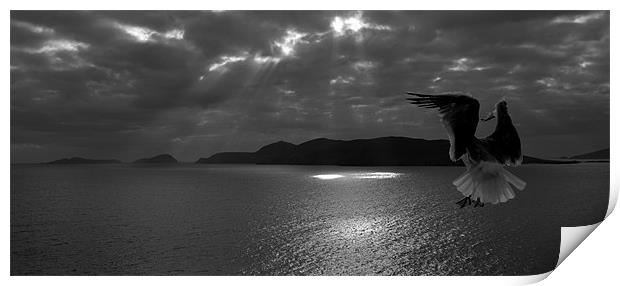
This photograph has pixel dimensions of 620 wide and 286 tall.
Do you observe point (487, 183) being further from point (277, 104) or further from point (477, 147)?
point (277, 104)

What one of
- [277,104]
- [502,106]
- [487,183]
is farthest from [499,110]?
[277,104]

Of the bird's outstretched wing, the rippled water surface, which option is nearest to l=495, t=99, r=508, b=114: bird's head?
the bird's outstretched wing

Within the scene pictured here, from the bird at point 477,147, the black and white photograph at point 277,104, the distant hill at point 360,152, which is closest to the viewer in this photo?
the bird at point 477,147

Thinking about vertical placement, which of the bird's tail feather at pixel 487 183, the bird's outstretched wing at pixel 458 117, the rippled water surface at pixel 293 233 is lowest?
the rippled water surface at pixel 293 233

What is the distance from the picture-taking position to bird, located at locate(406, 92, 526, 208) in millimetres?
2902

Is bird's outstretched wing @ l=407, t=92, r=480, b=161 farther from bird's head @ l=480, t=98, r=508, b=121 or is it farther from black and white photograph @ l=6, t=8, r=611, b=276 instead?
black and white photograph @ l=6, t=8, r=611, b=276

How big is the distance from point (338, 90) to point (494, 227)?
13.2 meters

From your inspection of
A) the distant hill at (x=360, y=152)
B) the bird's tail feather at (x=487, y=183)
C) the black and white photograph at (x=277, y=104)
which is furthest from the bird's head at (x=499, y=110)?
the distant hill at (x=360, y=152)

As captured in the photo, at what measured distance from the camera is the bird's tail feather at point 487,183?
2.90 metres

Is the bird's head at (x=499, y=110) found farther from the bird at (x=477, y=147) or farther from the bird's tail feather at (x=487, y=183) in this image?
the bird's tail feather at (x=487, y=183)

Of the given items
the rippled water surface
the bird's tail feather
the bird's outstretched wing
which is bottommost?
the rippled water surface

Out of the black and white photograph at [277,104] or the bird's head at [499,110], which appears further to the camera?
the black and white photograph at [277,104]

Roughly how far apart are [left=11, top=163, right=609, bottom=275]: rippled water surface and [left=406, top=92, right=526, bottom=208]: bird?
1618 cm
